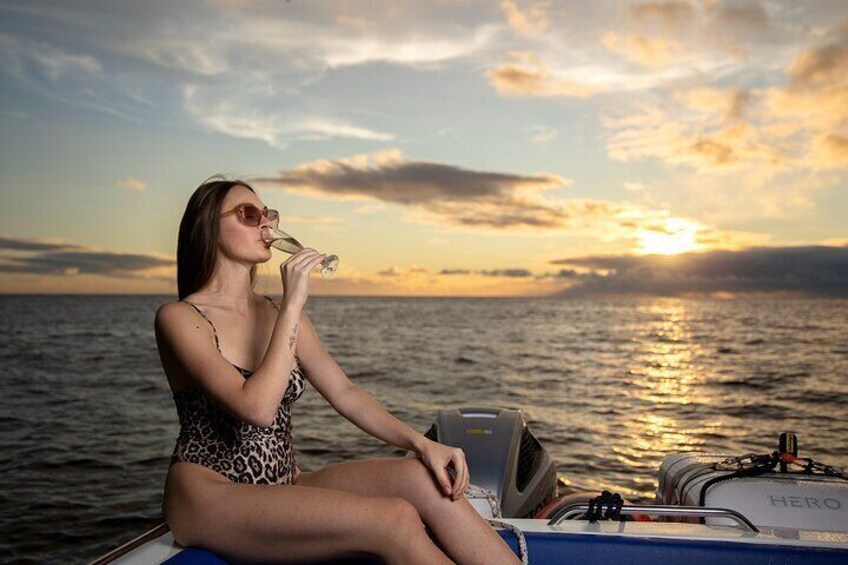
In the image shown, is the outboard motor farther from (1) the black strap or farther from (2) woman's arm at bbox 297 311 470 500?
(2) woman's arm at bbox 297 311 470 500

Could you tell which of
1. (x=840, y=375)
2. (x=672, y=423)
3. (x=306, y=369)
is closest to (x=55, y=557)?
(x=306, y=369)

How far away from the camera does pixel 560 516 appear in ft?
7.70

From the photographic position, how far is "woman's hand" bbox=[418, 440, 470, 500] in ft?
6.82

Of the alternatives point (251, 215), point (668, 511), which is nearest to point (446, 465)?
point (668, 511)

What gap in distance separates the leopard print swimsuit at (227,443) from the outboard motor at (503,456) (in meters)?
1.90

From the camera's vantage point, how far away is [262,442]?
218 centimetres

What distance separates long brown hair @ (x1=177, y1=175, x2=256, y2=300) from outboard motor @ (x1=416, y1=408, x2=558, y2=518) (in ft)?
6.78

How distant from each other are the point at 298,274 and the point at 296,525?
2.09 feet

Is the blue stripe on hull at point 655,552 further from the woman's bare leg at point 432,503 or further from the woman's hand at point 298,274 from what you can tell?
the woman's hand at point 298,274

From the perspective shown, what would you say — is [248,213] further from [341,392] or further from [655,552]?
[655,552]

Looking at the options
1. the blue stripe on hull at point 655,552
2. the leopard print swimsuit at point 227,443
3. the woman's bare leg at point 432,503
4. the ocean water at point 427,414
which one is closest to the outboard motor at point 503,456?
the blue stripe on hull at point 655,552

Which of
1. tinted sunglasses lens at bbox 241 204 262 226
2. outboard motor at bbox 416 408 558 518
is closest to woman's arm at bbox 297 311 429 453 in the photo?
tinted sunglasses lens at bbox 241 204 262 226

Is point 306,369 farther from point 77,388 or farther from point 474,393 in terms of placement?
point 77,388

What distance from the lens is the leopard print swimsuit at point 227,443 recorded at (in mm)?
2133
